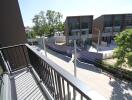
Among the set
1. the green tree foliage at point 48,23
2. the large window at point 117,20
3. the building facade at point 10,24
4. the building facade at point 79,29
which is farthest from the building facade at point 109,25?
the building facade at point 10,24

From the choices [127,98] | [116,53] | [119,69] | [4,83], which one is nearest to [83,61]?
[119,69]

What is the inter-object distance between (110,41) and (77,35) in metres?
6.81

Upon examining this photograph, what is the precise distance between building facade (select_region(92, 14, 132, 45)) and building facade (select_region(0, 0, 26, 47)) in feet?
65.4

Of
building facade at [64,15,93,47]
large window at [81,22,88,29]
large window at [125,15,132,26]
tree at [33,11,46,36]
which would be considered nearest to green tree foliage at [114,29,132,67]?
building facade at [64,15,93,47]

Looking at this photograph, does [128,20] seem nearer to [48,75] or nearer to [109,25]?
[109,25]

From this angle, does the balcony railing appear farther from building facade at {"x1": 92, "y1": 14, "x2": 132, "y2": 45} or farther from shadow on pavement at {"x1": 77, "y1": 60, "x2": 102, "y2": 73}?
building facade at {"x1": 92, "y1": 14, "x2": 132, "y2": 45}

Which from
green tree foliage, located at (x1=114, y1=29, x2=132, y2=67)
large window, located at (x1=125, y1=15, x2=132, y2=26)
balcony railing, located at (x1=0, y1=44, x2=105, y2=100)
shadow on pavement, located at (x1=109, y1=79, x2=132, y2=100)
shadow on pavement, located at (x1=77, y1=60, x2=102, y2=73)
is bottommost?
shadow on pavement, located at (x1=109, y1=79, x2=132, y2=100)

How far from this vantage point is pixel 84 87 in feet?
3.32

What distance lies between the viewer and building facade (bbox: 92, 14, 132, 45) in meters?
23.6

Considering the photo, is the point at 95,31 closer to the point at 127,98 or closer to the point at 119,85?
the point at 119,85

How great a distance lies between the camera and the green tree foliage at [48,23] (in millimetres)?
30241

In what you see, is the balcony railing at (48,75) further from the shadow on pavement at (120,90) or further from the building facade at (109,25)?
the building facade at (109,25)

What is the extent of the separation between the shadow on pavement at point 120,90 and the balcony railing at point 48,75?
6371 millimetres

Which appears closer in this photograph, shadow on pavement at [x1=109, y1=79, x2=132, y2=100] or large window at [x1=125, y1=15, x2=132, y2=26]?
shadow on pavement at [x1=109, y1=79, x2=132, y2=100]
